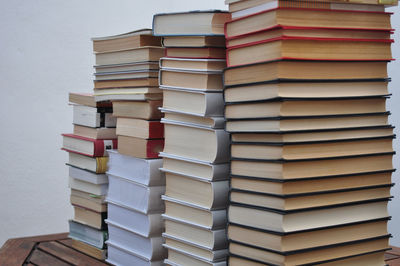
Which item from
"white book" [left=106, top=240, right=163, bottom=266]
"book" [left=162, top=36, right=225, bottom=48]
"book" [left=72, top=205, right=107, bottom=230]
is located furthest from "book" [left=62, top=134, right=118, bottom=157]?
"book" [left=162, top=36, right=225, bottom=48]

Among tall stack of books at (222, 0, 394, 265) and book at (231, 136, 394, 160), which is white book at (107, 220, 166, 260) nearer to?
tall stack of books at (222, 0, 394, 265)

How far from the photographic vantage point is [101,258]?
2.18 metres

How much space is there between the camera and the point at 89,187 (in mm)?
2264

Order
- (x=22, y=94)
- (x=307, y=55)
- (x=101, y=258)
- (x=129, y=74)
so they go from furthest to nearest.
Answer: (x=22, y=94) < (x=101, y=258) < (x=129, y=74) < (x=307, y=55)

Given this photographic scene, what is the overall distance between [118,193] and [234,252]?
649 mm

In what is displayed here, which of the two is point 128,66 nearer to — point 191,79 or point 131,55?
point 131,55

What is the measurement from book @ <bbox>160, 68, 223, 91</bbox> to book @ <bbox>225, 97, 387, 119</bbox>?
0.42 ft

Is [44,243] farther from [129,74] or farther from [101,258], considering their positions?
[129,74]

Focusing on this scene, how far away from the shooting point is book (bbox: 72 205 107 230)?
221cm

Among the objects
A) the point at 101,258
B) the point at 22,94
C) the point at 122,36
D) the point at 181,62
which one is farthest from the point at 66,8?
the point at 181,62

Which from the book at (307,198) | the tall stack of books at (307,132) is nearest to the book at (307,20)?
the tall stack of books at (307,132)

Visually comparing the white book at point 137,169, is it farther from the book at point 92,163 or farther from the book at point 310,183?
the book at point 310,183

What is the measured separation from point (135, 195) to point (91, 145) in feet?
1.16

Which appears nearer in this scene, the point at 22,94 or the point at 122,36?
the point at 122,36
